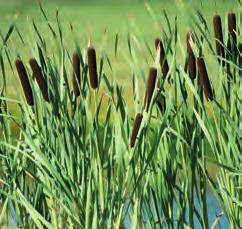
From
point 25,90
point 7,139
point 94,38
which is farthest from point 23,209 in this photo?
point 94,38

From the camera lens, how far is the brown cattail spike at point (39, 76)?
1241 mm

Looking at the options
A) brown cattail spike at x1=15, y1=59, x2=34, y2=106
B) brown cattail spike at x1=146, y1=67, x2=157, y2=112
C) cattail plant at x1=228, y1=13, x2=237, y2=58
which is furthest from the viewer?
cattail plant at x1=228, y1=13, x2=237, y2=58

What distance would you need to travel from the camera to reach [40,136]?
1.28 metres

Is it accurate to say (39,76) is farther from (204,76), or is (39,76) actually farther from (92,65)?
(204,76)

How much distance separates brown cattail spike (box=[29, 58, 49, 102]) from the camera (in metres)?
1.24

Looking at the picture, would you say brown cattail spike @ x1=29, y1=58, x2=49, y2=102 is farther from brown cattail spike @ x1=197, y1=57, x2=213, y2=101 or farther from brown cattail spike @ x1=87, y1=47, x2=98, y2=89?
brown cattail spike @ x1=197, y1=57, x2=213, y2=101

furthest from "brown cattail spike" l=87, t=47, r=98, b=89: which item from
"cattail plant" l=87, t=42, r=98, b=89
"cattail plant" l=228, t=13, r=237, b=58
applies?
"cattail plant" l=228, t=13, r=237, b=58

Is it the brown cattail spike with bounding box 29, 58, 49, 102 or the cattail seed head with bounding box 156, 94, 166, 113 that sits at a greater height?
the brown cattail spike with bounding box 29, 58, 49, 102

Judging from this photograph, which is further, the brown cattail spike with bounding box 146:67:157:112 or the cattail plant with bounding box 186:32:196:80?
the cattail plant with bounding box 186:32:196:80

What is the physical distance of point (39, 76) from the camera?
1.25m

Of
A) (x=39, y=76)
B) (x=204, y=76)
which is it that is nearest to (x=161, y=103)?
(x=204, y=76)

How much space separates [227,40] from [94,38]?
4.52 metres

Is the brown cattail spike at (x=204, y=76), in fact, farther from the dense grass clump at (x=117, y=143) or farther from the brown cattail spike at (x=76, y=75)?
the brown cattail spike at (x=76, y=75)

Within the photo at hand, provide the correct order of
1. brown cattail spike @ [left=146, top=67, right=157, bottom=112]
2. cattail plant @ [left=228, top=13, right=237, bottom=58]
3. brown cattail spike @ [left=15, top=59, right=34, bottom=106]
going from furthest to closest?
cattail plant @ [left=228, top=13, right=237, bottom=58], brown cattail spike @ [left=15, top=59, right=34, bottom=106], brown cattail spike @ [left=146, top=67, right=157, bottom=112]
